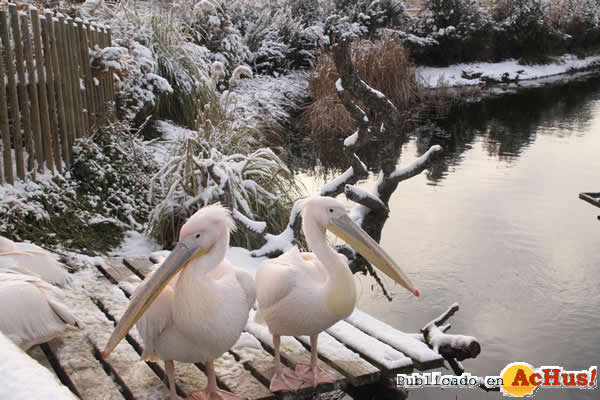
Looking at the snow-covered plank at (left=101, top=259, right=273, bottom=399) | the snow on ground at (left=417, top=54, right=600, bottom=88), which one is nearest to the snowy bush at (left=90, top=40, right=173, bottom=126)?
the snow-covered plank at (left=101, top=259, right=273, bottom=399)

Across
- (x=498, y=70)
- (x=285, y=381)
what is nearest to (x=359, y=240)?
(x=285, y=381)

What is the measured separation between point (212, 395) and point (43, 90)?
330 centimetres

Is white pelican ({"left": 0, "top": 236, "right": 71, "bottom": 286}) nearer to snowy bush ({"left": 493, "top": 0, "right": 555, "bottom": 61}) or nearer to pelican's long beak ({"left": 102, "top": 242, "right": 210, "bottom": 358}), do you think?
pelican's long beak ({"left": 102, "top": 242, "right": 210, "bottom": 358})

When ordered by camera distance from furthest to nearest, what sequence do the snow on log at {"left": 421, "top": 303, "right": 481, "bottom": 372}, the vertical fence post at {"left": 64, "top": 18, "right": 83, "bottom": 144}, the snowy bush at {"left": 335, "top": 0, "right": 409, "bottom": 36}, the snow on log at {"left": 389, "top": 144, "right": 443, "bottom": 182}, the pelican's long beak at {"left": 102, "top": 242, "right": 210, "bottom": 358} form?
1. the snowy bush at {"left": 335, "top": 0, "right": 409, "bottom": 36}
2. the vertical fence post at {"left": 64, "top": 18, "right": 83, "bottom": 144}
3. the snow on log at {"left": 389, "top": 144, "right": 443, "bottom": 182}
4. the snow on log at {"left": 421, "top": 303, "right": 481, "bottom": 372}
5. the pelican's long beak at {"left": 102, "top": 242, "right": 210, "bottom": 358}

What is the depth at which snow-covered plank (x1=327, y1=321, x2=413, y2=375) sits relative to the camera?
2.55 m

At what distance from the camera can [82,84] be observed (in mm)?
5273

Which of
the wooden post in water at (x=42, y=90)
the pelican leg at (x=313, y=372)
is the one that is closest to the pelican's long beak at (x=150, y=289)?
the pelican leg at (x=313, y=372)

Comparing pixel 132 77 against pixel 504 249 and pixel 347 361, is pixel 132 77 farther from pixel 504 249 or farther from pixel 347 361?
pixel 347 361

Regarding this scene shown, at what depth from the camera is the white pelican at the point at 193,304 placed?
6.62 feet

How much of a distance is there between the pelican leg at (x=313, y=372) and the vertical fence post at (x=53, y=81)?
3167 mm

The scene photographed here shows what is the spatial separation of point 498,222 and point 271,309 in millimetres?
4244

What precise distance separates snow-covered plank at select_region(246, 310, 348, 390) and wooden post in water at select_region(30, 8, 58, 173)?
102 inches

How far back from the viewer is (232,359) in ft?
8.35

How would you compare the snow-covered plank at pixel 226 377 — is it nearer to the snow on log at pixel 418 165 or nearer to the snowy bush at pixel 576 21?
the snow on log at pixel 418 165
